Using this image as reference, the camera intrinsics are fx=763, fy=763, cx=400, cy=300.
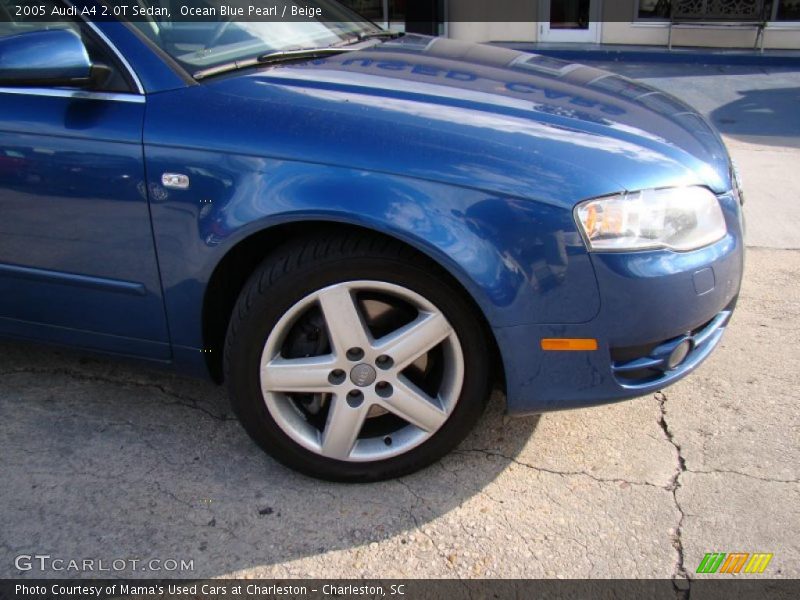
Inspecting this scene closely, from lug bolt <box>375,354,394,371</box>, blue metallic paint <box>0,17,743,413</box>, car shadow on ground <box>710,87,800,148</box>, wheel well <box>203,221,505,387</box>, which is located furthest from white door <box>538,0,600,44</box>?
lug bolt <box>375,354,394,371</box>

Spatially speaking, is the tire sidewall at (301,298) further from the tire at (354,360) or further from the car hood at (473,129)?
the car hood at (473,129)

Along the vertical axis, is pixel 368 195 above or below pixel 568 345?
above

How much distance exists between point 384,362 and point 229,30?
4.85ft

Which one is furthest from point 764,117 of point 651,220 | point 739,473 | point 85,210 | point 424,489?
point 85,210

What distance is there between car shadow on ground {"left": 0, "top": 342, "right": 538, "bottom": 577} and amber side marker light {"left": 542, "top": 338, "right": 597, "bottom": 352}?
0.55 meters

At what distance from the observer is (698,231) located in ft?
7.43

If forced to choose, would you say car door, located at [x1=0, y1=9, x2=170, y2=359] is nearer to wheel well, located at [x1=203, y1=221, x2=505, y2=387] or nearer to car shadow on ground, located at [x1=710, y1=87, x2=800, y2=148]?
wheel well, located at [x1=203, y1=221, x2=505, y2=387]

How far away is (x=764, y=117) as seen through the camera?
7.14 metres

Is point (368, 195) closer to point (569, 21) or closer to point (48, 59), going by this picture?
point (48, 59)

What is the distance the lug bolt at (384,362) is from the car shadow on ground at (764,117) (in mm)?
5322

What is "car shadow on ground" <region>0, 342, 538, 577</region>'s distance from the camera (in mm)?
2215

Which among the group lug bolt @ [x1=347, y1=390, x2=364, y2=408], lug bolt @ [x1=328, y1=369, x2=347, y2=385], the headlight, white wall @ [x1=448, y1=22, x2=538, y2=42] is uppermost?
the headlight

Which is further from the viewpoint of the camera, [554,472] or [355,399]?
[554,472]

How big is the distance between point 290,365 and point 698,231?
1.28 m
